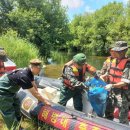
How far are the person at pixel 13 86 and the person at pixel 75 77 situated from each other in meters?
0.66

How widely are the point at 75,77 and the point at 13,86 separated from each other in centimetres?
113

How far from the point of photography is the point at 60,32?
22.6m

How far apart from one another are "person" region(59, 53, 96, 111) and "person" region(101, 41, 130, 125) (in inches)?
15.2

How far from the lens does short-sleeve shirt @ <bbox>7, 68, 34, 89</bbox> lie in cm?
487

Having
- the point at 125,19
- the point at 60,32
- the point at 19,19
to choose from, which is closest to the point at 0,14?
the point at 19,19

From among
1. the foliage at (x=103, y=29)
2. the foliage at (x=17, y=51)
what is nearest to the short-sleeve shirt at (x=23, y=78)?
the foliage at (x=17, y=51)

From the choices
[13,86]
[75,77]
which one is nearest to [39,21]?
[75,77]

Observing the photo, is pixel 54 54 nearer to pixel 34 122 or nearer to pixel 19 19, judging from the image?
pixel 19 19

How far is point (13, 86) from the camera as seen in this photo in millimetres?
5105

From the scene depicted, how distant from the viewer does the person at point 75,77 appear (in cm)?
548

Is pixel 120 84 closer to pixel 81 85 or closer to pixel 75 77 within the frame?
pixel 81 85

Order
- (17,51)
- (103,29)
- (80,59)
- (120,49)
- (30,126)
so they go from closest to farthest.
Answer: (120,49), (80,59), (30,126), (17,51), (103,29)

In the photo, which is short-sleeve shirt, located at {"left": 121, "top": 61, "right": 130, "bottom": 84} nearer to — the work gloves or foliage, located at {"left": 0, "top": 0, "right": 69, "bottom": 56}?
the work gloves

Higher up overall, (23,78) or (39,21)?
(39,21)
